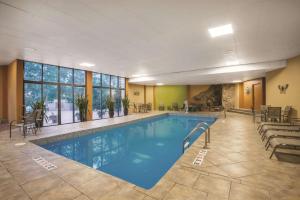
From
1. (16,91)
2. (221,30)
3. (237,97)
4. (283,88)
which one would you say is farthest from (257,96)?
(16,91)

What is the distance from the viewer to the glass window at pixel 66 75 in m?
7.95

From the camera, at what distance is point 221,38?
13.8 feet

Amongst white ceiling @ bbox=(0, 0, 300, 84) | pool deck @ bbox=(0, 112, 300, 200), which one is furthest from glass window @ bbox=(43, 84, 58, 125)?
pool deck @ bbox=(0, 112, 300, 200)

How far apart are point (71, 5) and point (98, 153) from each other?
3.99 m

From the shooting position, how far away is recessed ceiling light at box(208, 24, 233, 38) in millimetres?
3571

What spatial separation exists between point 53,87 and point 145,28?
636 cm

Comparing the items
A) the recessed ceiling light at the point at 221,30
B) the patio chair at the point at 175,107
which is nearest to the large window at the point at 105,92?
the patio chair at the point at 175,107

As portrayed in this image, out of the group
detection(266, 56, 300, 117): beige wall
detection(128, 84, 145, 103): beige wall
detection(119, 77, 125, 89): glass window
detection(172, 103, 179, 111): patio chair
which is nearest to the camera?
detection(266, 56, 300, 117): beige wall

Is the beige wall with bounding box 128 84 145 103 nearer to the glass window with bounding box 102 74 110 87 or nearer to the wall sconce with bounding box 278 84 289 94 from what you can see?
the glass window with bounding box 102 74 110 87

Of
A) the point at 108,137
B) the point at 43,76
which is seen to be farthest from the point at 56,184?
the point at 43,76

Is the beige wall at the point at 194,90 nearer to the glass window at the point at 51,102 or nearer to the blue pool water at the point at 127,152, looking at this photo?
the blue pool water at the point at 127,152

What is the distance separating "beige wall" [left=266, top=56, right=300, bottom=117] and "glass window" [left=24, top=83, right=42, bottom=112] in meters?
11.2

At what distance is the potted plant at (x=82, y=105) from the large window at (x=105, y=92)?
3.92 ft

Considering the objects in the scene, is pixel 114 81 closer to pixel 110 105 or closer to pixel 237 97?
pixel 110 105
